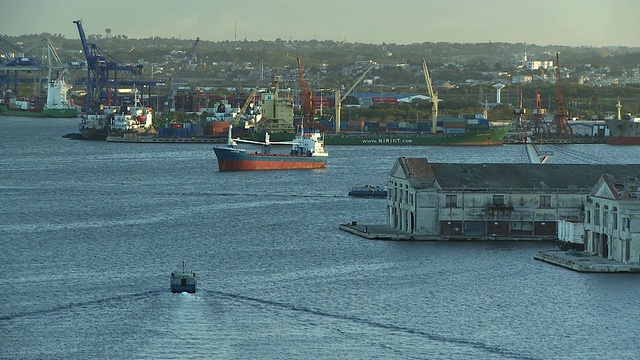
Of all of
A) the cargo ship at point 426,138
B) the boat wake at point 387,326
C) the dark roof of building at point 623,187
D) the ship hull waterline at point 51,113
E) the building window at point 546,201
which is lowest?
the boat wake at point 387,326

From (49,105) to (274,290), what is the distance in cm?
14133

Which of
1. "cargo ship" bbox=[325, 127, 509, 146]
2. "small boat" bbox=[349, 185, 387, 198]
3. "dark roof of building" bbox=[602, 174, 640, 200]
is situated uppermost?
"cargo ship" bbox=[325, 127, 509, 146]

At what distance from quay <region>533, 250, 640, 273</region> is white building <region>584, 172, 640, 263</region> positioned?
1.19 ft

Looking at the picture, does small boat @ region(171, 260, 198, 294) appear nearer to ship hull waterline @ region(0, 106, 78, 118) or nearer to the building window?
the building window

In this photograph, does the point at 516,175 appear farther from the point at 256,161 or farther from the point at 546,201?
→ the point at 256,161

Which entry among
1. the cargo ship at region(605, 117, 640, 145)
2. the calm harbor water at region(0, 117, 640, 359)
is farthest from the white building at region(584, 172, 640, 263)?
the cargo ship at region(605, 117, 640, 145)

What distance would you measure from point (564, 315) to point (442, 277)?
617 centimetres

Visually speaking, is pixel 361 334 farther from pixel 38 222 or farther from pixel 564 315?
pixel 38 222

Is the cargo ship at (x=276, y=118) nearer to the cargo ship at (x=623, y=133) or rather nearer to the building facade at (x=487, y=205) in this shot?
the cargo ship at (x=623, y=133)

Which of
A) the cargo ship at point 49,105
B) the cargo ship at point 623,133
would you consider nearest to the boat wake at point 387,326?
the cargo ship at point 623,133

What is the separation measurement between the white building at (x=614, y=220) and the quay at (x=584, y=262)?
36 cm

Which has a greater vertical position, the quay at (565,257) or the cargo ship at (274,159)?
the cargo ship at (274,159)

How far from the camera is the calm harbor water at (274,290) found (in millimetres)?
36875

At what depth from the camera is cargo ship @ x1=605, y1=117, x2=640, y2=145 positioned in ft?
430
